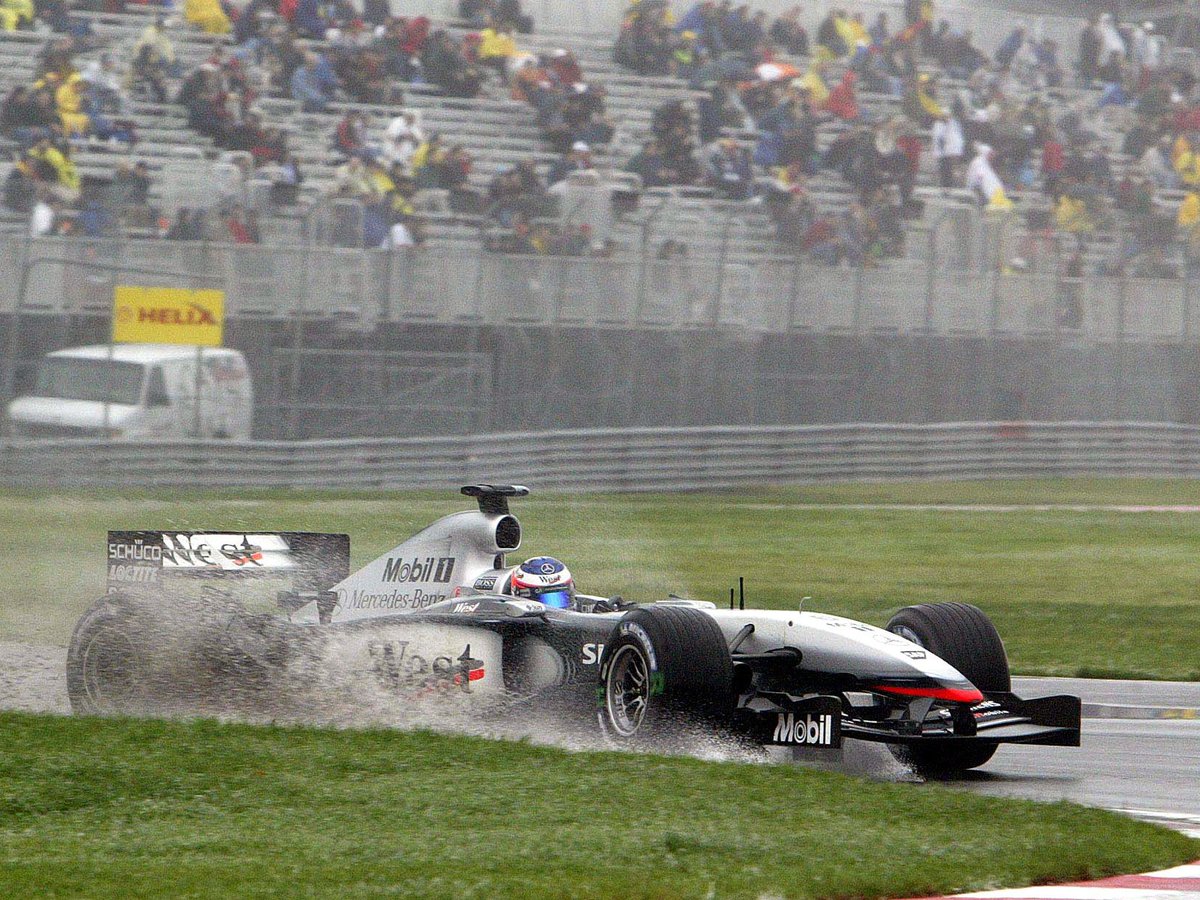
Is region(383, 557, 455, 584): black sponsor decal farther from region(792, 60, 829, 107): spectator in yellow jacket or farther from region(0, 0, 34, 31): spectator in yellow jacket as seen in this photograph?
region(792, 60, 829, 107): spectator in yellow jacket

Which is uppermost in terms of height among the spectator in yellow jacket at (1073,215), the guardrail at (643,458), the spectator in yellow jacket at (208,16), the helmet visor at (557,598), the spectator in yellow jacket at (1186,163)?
the spectator in yellow jacket at (208,16)

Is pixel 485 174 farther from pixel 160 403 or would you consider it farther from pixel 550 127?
pixel 160 403

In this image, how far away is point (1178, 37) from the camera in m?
28.7

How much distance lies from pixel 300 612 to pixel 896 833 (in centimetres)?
411

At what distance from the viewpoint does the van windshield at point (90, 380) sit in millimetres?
15797

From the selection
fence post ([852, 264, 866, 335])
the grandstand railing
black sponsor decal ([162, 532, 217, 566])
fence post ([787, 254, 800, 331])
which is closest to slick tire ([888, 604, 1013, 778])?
black sponsor decal ([162, 532, 217, 566])

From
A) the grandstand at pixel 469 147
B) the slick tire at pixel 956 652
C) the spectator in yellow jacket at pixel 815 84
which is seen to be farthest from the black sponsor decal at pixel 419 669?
the spectator in yellow jacket at pixel 815 84

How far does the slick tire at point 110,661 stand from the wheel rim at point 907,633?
11.4 ft

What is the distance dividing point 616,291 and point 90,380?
5.10 m

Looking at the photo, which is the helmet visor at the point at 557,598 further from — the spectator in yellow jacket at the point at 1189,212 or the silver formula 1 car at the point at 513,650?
the spectator in yellow jacket at the point at 1189,212

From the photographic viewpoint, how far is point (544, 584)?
8.35 m

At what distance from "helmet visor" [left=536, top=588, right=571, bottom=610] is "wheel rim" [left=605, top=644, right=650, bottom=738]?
86cm

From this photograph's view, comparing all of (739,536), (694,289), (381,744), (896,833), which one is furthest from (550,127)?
(896,833)

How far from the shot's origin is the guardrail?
1661cm
